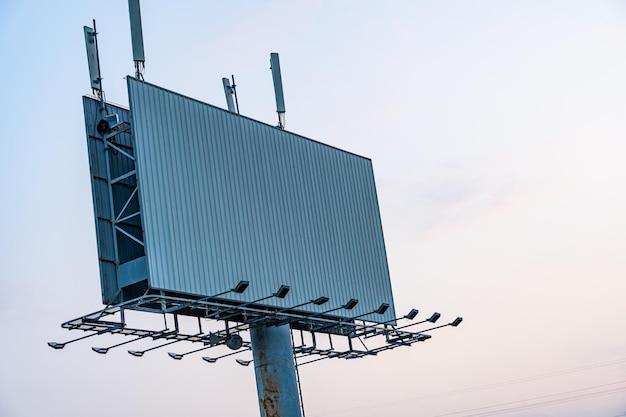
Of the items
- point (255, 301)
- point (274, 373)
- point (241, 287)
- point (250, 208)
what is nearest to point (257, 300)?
point (255, 301)

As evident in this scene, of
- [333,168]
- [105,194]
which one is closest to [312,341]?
[333,168]

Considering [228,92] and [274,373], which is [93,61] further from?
[274,373]

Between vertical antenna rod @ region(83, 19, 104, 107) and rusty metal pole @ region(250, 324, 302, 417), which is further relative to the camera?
rusty metal pole @ region(250, 324, 302, 417)

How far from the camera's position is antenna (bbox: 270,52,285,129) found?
4338cm

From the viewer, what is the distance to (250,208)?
38.7 meters

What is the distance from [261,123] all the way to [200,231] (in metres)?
5.87

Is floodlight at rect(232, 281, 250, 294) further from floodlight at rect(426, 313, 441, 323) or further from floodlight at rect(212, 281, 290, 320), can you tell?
floodlight at rect(426, 313, 441, 323)

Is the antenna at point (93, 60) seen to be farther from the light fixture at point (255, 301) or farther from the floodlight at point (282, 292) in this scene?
the floodlight at point (282, 292)

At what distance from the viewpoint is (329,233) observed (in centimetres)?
4222

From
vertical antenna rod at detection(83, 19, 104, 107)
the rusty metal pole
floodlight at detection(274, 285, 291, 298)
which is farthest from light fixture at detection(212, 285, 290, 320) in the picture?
vertical antenna rod at detection(83, 19, 104, 107)

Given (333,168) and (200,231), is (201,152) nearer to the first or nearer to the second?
(200,231)

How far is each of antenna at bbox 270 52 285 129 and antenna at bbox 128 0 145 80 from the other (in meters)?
7.27

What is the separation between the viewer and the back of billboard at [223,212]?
35094 millimetres

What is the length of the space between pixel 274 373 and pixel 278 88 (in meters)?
11.4
